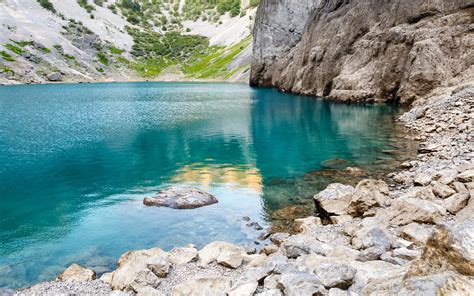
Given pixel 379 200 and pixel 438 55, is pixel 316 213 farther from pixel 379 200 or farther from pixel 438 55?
pixel 438 55

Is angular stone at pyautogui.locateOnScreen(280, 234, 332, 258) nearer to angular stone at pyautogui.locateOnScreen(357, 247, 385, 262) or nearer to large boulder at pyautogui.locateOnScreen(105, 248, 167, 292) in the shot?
angular stone at pyautogui.locateOnScreen(357, 247, 385, 262)

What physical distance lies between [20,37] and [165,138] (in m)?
182

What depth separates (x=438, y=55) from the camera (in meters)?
62.1

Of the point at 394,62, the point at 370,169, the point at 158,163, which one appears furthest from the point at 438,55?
the point at 158,163

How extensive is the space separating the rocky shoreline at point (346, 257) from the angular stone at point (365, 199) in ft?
0.18

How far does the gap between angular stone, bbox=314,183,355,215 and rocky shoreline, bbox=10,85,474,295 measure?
0.18ft

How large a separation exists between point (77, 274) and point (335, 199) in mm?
13958

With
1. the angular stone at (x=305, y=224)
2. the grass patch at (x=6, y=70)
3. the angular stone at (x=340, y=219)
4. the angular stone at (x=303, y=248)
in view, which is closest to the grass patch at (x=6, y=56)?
the grass patch at (x=6, y=70)

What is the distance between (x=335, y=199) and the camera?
72.2ft

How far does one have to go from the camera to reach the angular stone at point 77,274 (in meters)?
15.6

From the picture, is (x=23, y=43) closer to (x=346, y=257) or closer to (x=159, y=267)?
(x=159, y=267)

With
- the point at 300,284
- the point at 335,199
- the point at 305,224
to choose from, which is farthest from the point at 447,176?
the point at 300,284

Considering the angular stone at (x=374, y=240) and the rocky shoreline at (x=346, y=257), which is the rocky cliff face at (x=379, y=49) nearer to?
the rocky shoreline at (x=346, y=257)

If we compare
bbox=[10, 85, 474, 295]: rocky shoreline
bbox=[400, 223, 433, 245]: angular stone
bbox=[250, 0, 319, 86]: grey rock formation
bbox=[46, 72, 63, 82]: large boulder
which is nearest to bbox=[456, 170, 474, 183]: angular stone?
bbox=[10, 85, 474, 295]: rocky shoreline
